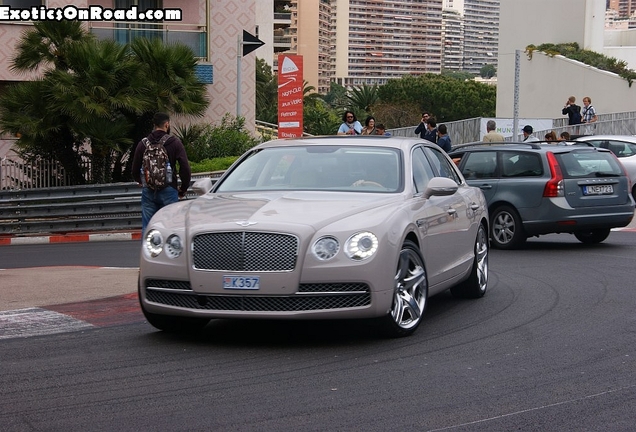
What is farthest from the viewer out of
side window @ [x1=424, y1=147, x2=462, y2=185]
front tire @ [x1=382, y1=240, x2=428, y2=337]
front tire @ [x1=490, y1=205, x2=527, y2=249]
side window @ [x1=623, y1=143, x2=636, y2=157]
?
side window @ [x1=623, y1=143, x2=636, y2=157]

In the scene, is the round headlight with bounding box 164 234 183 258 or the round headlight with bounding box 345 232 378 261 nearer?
the round headlight with bounding box 345 232 378 261

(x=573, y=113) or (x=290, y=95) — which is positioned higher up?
(x=290, y=95)

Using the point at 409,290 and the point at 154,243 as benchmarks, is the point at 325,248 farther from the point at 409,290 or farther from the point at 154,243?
the point at 154,243

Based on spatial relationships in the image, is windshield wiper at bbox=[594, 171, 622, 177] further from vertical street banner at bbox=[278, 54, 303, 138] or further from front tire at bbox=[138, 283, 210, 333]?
vertical street banner at bbox=[278, 54, 303, 138]

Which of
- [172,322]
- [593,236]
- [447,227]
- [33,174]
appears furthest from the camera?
[33,174]

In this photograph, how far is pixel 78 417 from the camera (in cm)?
579

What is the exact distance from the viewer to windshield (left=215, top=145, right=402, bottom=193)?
29.4 ft

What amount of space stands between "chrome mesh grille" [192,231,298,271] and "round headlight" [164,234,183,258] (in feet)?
0.65

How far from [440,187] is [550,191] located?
22.8 ft

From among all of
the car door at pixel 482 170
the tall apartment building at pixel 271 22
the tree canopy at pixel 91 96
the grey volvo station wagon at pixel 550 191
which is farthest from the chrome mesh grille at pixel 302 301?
the tall apartment building at pixel 271 22

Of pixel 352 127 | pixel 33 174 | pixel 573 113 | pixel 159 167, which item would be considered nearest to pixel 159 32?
pixel 33 174

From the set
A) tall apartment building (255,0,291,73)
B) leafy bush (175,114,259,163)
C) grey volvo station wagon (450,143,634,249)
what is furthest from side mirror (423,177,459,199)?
tall apartment building (255,0,291,73)

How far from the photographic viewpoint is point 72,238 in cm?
2025

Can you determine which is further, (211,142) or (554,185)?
(211,142)
